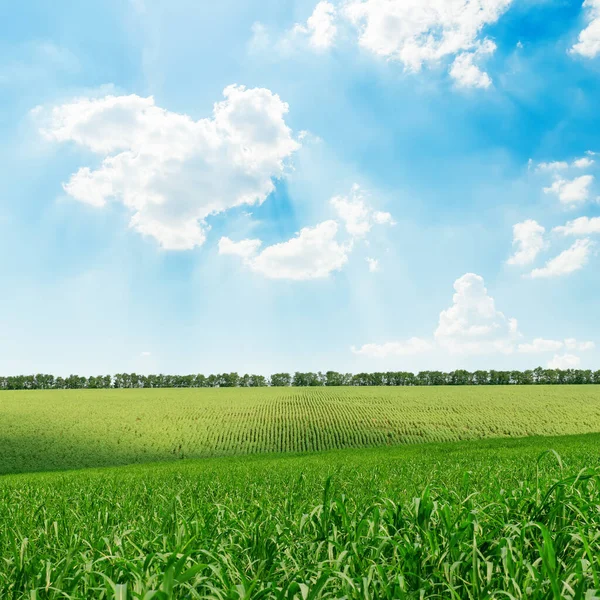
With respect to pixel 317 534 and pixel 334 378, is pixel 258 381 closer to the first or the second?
pixel 334 378

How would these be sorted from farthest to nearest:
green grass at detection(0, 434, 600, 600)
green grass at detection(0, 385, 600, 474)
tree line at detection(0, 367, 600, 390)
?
tree line at detection(0, 367, 600, 390) < green grass at detection(0, 385, 600, 474) < green grass at detection(0, 434, 600, 600)

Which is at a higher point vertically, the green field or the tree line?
the green field

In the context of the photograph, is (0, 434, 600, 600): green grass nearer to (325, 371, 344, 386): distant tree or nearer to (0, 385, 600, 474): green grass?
(0, 385, 600, 474): green grass

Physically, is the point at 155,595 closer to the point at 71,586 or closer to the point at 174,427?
the point at 71,586

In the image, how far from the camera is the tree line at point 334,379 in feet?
500

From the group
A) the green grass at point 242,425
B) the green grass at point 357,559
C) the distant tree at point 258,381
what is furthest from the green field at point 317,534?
the distant tree at point 258,381

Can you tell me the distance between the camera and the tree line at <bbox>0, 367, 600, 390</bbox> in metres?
152

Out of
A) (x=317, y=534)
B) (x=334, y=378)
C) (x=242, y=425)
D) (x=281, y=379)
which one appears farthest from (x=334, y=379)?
(x=317, y=534)

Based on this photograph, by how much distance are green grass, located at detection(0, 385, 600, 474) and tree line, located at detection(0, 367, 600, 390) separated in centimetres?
9375

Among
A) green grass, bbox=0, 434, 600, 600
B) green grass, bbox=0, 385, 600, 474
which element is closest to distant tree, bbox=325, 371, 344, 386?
green grass, bbox=0, 385, 600, 474

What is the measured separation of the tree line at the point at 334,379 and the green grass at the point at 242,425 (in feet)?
308

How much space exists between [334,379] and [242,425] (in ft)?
382

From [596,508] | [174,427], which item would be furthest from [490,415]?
[596,508]

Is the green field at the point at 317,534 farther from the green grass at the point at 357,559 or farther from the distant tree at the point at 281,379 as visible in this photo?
the distant tree at the point at 281,379
